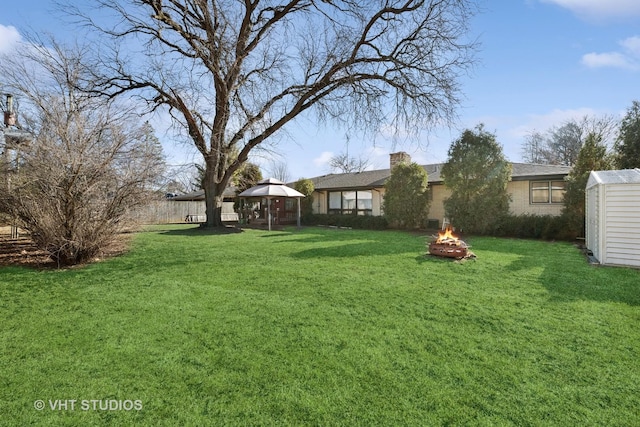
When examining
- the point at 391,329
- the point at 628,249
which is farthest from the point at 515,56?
the point at 391,329

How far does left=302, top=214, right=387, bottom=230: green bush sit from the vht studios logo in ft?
46.6

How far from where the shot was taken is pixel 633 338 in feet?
11.1

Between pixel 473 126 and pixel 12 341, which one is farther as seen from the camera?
pixel 473 126

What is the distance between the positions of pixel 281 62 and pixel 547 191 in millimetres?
12438

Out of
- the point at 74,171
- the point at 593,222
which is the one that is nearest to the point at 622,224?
the point at 593,222

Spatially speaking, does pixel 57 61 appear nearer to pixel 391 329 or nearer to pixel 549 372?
pixel 391 329

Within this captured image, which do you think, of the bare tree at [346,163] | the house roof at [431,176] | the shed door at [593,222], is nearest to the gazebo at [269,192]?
the house roof at [431,176]

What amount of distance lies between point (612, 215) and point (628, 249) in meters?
0.74

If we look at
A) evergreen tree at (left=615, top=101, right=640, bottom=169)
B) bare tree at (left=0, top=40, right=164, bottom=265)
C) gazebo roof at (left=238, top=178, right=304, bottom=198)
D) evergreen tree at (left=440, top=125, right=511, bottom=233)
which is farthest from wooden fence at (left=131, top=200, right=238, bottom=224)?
evergreen tree at (left=615, top=101, right=640, bottom=169)

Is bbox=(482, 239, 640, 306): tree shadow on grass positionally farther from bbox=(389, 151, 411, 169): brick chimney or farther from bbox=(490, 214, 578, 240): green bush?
bbox=(389, 151, 411, 169): brick chimney

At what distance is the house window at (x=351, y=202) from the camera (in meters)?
19.3

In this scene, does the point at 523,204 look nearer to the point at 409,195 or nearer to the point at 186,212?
the point at 409,195

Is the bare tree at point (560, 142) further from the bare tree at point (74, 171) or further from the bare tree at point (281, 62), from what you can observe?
the bare tree at point (74, 171)

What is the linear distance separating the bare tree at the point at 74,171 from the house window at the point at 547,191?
47.7 ft
